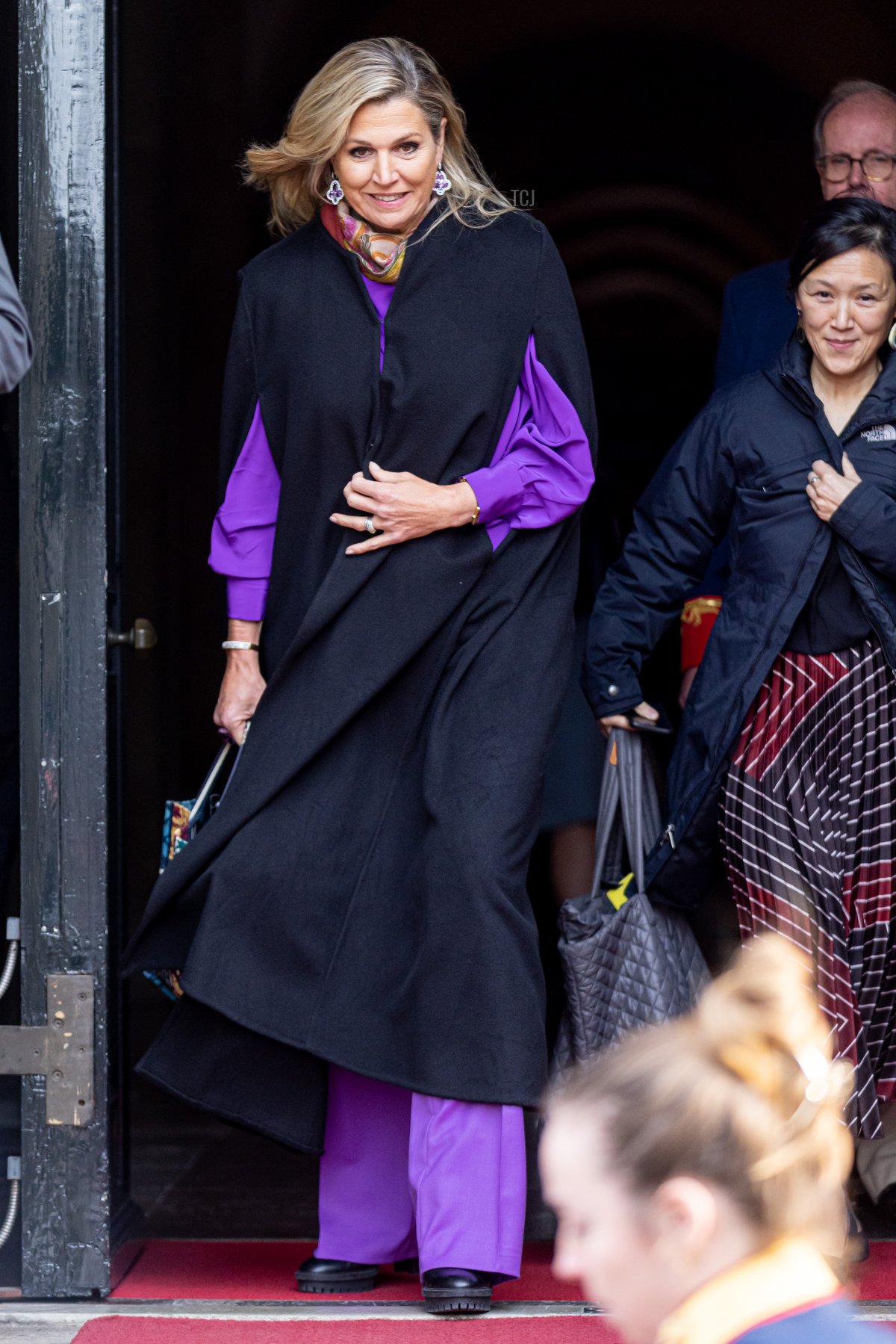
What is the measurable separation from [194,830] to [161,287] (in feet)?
10.7

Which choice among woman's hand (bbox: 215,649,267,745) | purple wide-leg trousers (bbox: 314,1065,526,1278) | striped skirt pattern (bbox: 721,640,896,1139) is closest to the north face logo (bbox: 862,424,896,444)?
striped skirt pattern (bbox: 721,640,896,1139)

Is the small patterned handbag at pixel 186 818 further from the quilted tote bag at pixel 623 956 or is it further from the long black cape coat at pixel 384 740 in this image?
the quilted tote bag at pixel 623 956

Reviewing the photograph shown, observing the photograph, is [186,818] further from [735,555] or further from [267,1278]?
[735,555]

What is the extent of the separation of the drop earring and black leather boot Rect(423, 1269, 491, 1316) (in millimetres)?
1645

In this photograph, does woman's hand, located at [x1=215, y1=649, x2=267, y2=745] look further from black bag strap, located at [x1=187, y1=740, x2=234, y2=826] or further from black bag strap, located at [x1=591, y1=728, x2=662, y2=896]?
black bag strap, located at [x1=591, y1=728, x2=662, y2=896]

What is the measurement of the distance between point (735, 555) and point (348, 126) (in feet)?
3.10

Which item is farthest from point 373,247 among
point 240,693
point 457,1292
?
point 457,1292

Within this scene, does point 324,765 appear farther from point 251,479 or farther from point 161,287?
point 161,287

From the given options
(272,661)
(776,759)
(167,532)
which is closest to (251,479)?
(272,661)

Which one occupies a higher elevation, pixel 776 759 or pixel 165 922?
pixel 776 759

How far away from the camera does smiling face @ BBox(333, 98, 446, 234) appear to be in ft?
9.02

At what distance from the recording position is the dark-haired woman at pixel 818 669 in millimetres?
2877

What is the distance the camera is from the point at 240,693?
2922 millimetres

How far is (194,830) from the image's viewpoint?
2887mm
